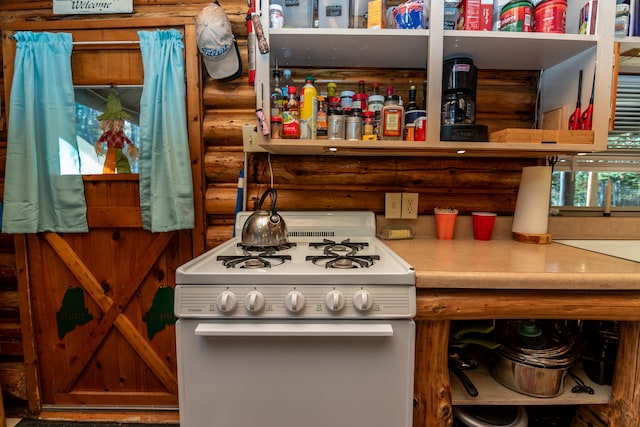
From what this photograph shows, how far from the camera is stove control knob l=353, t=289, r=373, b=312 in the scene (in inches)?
35.7

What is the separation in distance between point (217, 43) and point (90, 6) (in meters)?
0.81

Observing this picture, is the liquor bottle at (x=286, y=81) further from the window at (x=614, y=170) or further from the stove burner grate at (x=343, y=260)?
the window at (x=614, y=170)

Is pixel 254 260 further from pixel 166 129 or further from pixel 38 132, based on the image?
pixel 38 132

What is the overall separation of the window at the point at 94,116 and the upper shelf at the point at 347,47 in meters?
0.89

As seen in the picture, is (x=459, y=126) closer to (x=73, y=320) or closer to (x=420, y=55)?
(x=420, y=55)

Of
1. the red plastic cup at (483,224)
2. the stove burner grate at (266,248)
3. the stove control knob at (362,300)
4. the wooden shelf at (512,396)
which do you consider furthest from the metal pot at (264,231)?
the red plastic cup at (483,224)

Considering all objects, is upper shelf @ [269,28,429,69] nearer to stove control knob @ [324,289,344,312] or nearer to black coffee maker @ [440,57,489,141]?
black coffee maker @ [440,57,489,141]

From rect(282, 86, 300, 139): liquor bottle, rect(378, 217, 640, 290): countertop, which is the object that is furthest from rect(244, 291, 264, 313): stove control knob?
rect(282, 86, 300, 139): liquor bottle

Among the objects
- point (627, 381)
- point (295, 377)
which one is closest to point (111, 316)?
point (295, 377)

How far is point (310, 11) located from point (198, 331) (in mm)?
1348

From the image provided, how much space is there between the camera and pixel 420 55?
146cm

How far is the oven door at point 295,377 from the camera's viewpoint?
3.10 feet

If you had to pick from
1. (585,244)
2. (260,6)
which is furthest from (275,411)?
(585,244)

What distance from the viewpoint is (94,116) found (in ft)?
5.75
